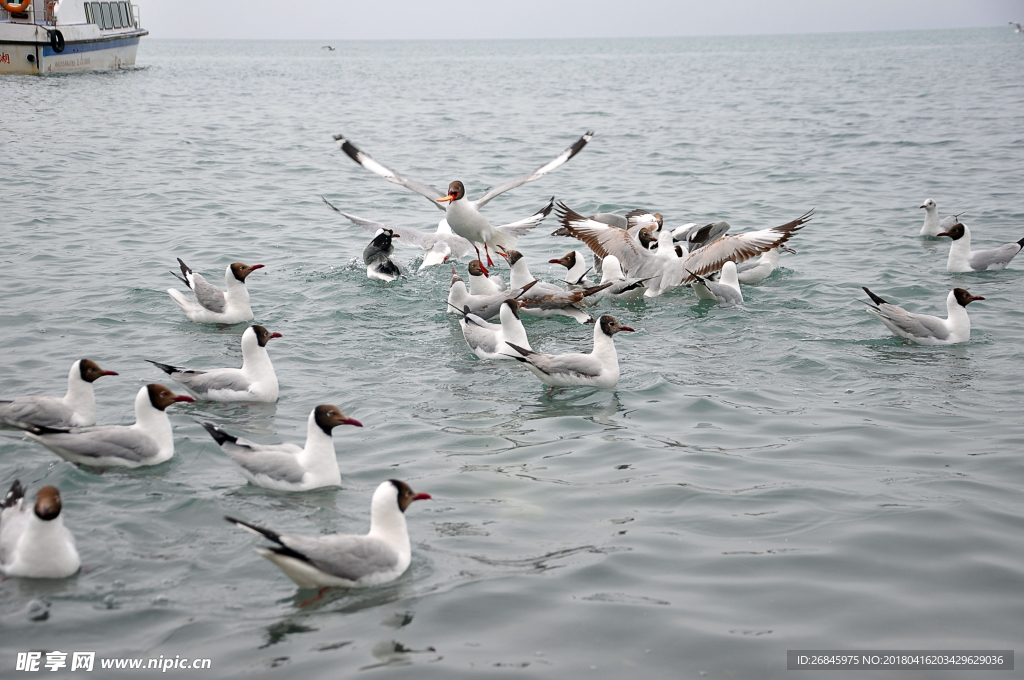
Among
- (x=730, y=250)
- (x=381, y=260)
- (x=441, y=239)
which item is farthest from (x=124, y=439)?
(x=730, y=250)

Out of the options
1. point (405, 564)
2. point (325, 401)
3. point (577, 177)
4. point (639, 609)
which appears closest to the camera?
point (639, 609)

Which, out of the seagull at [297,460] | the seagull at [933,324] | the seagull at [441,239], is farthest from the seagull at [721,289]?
the seagull at [297,460]

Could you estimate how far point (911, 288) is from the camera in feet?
40.4

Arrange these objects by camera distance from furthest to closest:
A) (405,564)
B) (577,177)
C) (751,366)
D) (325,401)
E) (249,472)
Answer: (577,177) → (751,366) → (325,401) → (249,472) → (405,564)

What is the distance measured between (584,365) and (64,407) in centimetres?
444

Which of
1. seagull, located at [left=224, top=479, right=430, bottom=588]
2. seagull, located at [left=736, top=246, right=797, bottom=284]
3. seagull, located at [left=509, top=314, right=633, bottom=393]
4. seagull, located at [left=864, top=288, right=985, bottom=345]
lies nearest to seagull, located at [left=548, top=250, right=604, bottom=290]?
seagull, located at [left=736, top=246, right=797, bottom=284]

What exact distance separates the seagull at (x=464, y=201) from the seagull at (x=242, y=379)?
198 inches

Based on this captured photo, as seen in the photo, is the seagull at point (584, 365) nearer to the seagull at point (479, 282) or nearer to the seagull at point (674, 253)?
the seagull at point (479, 282)

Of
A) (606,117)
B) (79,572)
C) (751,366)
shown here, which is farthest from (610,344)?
(606,117)

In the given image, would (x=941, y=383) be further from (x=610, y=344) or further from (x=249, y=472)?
(x=249, y=472)

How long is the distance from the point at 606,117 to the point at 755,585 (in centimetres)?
3379

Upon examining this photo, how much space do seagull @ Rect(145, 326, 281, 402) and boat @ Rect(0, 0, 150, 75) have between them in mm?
41824

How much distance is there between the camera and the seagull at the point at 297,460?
653cm

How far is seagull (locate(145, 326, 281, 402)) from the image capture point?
8211 millimetres
